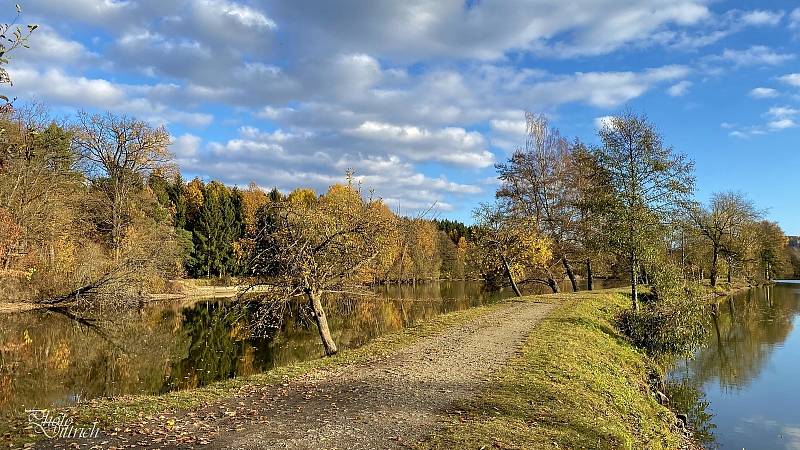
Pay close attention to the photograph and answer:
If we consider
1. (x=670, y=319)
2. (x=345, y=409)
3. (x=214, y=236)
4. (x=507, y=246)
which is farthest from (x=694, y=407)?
(x=214, y=236)

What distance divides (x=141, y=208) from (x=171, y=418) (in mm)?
43992

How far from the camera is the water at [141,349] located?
49.2 feet

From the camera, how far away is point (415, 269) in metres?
73.9

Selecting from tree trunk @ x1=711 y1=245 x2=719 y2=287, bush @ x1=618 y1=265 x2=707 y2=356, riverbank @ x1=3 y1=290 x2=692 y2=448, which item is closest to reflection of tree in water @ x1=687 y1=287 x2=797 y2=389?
bush @ x1=618 y1=265 x2=707 y2=356

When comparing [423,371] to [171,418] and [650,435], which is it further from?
[171,418]

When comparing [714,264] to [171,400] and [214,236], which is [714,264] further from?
[214,236]

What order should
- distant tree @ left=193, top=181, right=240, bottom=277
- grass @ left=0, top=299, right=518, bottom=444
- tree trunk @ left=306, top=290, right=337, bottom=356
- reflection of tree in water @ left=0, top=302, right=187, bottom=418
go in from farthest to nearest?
distant tree @ left=193, top=181, right=240, bottom=277, tree trunk @ left=306, top=290, right=337, bottom=356, reflection of tree in water @ left=0, top=302, right=187, bottom=418, grass @ left=0, top=299, right=518, bottom=444

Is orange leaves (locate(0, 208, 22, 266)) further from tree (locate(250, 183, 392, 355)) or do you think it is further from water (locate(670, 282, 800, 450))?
water (locate(670, 282, 800, 450))

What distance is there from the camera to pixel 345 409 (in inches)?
352

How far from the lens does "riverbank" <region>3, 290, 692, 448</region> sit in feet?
25.0

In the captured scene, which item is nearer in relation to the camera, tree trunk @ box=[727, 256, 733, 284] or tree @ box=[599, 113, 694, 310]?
tree @ box=[599, 113, 694, 310]

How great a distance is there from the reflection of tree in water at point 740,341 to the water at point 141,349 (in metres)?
13.7

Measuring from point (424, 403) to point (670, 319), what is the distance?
13142mm

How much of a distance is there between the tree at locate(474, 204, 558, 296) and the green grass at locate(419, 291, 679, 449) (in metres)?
13.4
